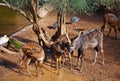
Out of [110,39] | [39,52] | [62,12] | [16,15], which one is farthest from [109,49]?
[16,15]

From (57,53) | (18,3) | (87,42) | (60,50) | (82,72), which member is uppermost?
(18,3)

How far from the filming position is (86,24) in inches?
672

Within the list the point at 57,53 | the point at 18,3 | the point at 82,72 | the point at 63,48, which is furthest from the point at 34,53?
the point at 18,3

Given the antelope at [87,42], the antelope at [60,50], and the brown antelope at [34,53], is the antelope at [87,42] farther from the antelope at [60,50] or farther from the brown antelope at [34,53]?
the brown antelope at [34,53]

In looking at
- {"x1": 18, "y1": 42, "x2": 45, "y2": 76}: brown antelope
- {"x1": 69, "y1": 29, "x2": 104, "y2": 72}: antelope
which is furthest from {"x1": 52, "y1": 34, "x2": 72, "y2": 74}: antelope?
{"x1": 18, "y1": 42, "x2": 45, "y2": 76}: brown antelope

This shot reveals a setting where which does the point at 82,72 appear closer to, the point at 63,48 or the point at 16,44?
the point at 63,48

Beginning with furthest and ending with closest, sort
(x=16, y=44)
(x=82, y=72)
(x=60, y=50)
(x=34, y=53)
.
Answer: (x=16, y=44)
(x=82, y=72)
(x=60, y=50)
(x=34, y=53)

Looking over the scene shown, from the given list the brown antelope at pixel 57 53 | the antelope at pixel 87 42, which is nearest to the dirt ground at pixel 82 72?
the antelope at pixel 87 42

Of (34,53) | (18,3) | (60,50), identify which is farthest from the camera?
(18,3)

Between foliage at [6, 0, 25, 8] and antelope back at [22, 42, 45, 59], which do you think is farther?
foliage at [6, 0, 25, 8]

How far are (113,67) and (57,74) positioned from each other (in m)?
2.14

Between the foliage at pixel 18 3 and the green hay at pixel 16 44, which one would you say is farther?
the green hay at pixel 16 44

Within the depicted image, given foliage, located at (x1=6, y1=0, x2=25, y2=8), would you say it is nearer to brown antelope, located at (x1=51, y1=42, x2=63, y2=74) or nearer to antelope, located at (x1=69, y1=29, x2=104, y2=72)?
brown antelope, located at (x1=51, y1=42, x2=63, y2=74)

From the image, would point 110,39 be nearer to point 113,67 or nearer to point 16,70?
point 113,67
